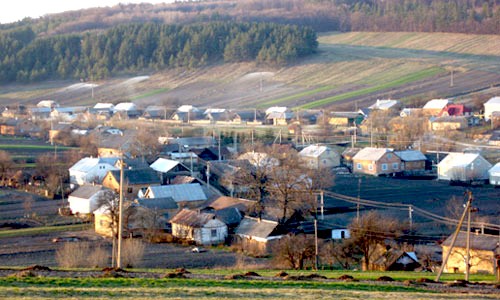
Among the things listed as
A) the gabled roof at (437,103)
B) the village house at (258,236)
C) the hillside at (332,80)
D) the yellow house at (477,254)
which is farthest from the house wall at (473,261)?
the hillside at (332,80)

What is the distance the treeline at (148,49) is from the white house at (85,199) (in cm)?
3170

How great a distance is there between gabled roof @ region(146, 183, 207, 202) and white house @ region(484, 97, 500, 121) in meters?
16.5

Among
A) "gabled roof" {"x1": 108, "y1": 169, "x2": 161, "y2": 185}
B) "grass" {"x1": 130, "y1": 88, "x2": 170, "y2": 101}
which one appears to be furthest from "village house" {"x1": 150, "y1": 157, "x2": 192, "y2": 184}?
"grass" {"x1": 130, "y1": 88, "x2": 170, "y2": 101}

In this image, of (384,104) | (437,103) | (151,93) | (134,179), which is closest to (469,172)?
(134,179)

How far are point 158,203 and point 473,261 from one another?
6.67 metres

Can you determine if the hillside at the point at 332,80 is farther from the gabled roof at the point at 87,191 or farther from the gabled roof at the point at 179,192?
the gabled roof at the point at 87,191

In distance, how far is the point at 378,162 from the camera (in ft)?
74.4

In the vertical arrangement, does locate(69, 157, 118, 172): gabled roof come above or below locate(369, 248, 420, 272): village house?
above

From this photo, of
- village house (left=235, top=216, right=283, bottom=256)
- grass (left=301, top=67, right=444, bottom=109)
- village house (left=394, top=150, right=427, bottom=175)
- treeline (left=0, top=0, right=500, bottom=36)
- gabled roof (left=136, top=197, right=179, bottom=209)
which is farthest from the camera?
treeline (left=0, top=0, right=500, bottom=36)

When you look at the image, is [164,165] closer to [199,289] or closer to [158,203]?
[158,203]

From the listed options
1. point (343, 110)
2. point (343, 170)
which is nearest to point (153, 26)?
Answer: point (343, 110)

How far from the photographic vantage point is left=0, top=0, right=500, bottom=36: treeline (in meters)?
52.0

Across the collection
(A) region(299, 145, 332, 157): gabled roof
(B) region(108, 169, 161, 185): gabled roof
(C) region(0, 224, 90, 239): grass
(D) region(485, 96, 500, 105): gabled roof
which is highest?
(D) region(485, 96, 500, 105): gabled roof

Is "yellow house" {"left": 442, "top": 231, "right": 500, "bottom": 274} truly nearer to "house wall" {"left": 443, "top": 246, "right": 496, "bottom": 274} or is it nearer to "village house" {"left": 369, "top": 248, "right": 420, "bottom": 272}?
"house wall" {"left": 443, "top": 246, "right": 496, "bottom": 274}
